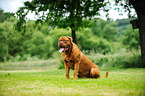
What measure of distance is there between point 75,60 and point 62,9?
27.9 feet

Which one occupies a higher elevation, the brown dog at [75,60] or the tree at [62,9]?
the tree at [62,9]

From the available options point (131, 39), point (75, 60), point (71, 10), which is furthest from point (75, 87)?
point (131, 39)

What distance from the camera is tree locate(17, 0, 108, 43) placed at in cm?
1316

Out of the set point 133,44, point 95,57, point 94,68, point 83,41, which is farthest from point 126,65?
point 83,41

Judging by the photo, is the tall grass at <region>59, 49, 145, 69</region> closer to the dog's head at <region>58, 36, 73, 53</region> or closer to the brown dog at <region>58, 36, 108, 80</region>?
the brown dog at <region>58, 36, 108, 80</region>

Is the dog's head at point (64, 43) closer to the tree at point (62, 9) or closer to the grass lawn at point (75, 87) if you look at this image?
the grass lawn at point (75, 87)

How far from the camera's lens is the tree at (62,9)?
43.2 feet

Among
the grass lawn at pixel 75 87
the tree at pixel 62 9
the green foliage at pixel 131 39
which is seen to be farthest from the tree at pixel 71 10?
the green foliage at pixel 131 39

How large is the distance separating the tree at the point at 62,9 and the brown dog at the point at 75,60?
7050mm

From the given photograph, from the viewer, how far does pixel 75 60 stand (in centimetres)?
624

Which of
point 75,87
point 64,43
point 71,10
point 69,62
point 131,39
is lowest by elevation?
point 75,87

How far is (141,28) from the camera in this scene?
13.0m

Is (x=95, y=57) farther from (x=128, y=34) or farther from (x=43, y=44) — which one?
(x=43, y=44)

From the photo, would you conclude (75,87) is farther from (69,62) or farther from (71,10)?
(71,10)
